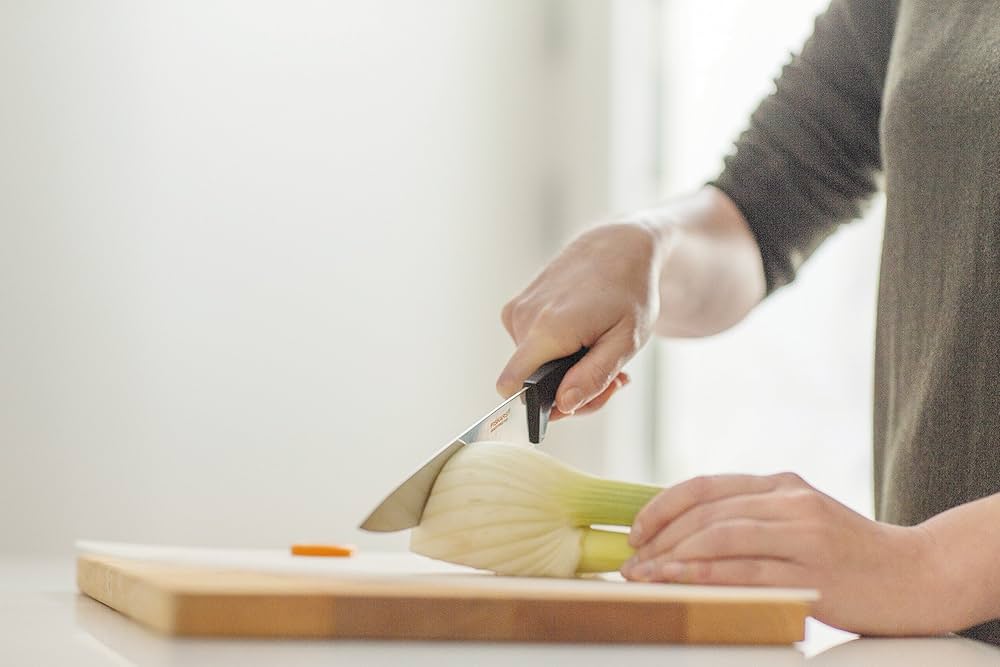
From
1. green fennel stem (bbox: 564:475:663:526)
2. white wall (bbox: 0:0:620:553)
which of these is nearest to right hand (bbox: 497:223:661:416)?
green fennel stem (bbox: 564:475:663:526)

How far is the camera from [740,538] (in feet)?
2.04

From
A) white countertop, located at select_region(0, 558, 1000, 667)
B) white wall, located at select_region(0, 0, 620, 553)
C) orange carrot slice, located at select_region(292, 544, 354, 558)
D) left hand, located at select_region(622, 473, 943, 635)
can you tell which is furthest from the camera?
white wall, located at select_region(0, 0, 620, 553)

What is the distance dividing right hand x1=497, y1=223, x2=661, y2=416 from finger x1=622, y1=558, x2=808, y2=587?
242 millimetres

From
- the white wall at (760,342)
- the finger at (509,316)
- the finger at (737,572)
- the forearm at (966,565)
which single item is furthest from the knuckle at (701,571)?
the white wall at (760,342)

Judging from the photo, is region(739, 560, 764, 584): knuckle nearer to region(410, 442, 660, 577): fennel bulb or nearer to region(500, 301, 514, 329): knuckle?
region(410, 442, 660, 577): fennel bulb

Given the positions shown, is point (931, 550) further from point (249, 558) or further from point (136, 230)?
point (136, 230)

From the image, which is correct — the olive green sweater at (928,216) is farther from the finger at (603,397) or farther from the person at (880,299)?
the finger at (603,397)

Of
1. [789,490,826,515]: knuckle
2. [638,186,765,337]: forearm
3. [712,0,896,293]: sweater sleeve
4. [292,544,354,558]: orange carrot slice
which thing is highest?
[712,0,896,293]: sweater sleeve

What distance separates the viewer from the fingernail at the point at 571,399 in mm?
852

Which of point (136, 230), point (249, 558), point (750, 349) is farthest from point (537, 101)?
point (249, 558)

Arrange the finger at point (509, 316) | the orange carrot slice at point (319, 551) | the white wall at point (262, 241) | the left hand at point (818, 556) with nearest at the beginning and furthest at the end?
the left hand at point (818, 556), the orange carrot slice at point (319, 551), the finger at point (509, 316), the white wall at point (262, 241)

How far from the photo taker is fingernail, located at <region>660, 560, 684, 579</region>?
628 millimetres

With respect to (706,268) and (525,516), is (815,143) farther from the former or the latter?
(525,516)

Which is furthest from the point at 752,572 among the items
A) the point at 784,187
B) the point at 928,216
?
the point at 784,187
